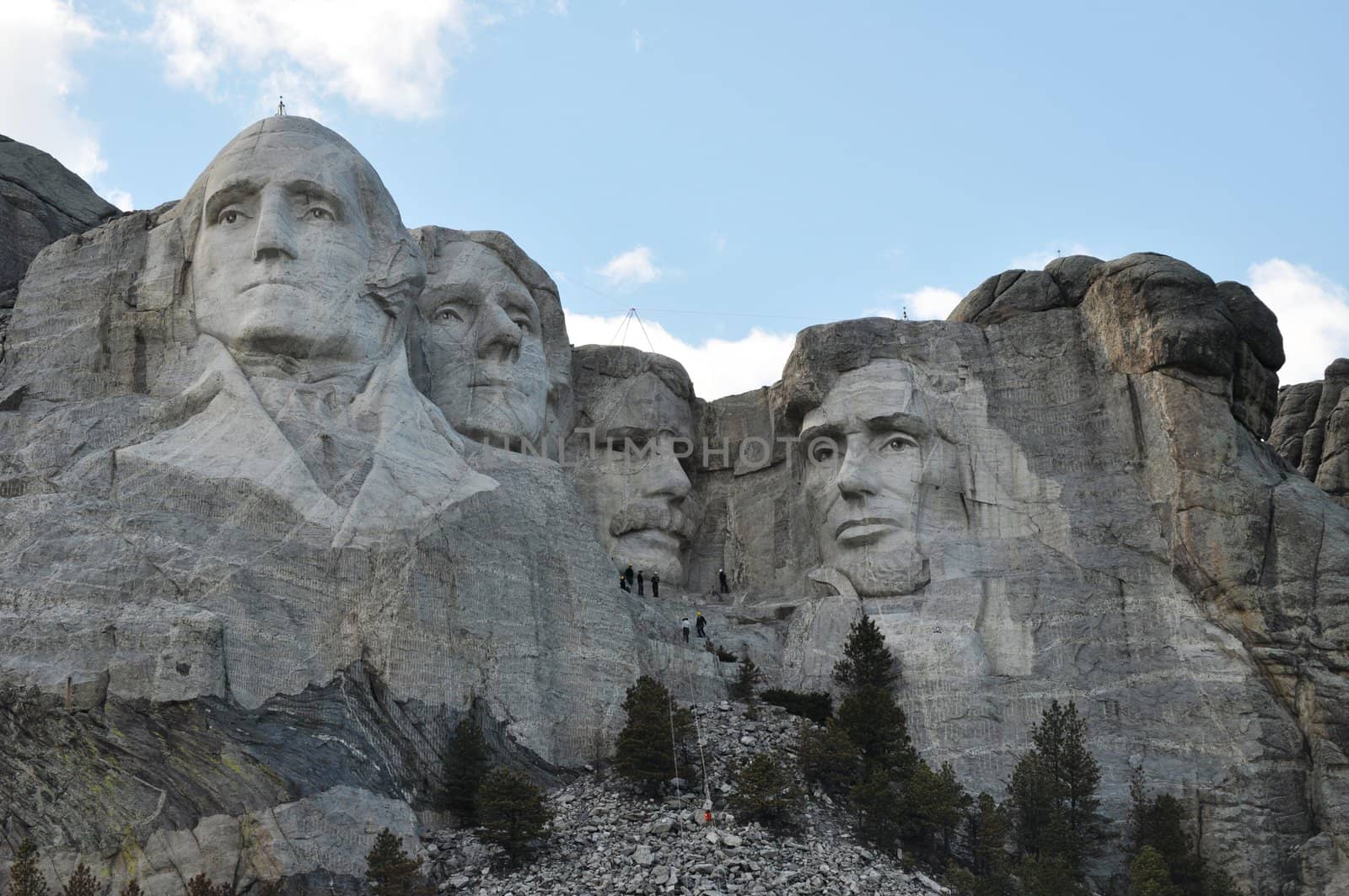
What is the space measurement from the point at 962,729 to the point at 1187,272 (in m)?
8.08

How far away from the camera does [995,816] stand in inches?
1253

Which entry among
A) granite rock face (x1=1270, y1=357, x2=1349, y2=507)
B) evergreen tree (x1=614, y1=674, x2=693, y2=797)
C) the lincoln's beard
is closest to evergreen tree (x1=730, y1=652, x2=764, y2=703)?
the lincoln's beard

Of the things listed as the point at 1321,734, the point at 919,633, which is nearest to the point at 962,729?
the point at 919,633

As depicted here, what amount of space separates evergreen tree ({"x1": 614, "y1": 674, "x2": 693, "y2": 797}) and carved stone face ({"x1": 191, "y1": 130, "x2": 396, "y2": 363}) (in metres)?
6.68

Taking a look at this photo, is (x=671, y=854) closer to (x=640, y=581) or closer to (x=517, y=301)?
(x=640, y=581)

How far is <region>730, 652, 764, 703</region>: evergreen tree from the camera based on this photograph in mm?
35312

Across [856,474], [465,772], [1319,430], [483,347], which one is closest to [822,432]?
[856,474]

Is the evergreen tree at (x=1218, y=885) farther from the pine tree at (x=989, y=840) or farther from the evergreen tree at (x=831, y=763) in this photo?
the evergreen tree at (x=831, y=763)

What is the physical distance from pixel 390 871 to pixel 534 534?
7220mm

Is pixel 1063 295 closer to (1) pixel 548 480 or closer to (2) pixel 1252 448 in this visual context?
(2) pixel 1252 448

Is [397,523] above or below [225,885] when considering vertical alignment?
above

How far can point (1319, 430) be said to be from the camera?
44.2 metres

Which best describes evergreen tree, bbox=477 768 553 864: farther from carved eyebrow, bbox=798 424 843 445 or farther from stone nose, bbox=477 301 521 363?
carved eyebrow, bbox=798 424 843 445

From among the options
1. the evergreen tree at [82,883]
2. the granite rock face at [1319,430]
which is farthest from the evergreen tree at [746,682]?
the granite rock face at [1319,430]
